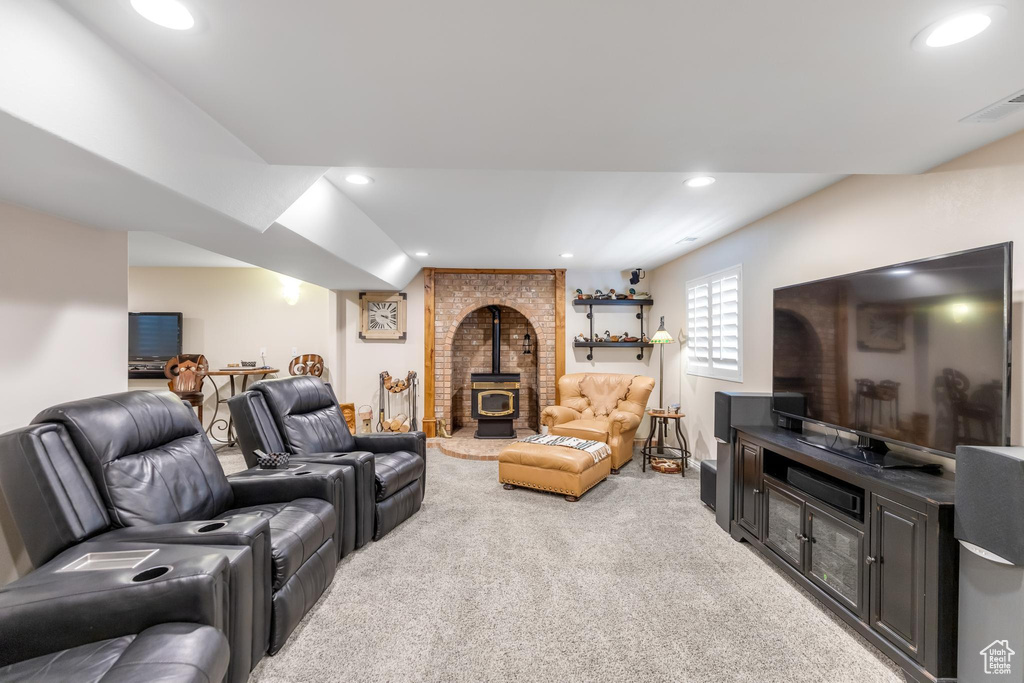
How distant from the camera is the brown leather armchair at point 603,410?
4578 millimetres

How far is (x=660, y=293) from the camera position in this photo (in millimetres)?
5734

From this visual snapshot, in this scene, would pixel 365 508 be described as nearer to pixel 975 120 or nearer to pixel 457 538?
pixel 457 538

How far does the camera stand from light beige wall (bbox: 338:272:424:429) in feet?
19.6

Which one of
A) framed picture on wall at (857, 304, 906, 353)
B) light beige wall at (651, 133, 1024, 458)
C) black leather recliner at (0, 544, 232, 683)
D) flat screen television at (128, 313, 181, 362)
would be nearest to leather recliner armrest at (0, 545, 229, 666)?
black leather recliner at (0, 544, 232, 683)

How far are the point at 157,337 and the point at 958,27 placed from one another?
7606 mm

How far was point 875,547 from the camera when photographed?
1.87 m

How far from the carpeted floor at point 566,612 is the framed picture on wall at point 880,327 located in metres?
1.35

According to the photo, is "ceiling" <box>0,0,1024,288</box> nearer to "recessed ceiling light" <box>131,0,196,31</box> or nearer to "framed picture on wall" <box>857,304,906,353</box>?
"recessed ceiling light" <box>131,0,196,31</box>

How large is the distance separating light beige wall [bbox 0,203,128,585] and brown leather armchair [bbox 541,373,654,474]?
3716 mm

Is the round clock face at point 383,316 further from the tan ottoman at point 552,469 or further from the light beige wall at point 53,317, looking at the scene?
the light beige wall at point 53,317

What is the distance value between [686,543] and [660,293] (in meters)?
3.54

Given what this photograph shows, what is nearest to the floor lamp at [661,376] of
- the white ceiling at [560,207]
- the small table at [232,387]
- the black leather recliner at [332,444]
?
the white ceiling at [560,207]

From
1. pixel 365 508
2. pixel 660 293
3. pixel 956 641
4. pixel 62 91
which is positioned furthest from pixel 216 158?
pixel 660 293

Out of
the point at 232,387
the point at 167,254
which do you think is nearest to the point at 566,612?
the point at 232,387
